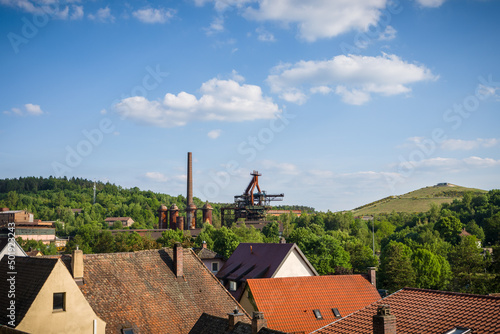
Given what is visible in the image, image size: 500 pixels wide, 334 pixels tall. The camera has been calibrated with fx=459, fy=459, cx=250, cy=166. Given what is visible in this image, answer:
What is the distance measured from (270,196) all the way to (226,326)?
90.7 metres

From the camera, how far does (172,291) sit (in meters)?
25.3

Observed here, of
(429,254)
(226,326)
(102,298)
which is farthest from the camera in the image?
(429,254)

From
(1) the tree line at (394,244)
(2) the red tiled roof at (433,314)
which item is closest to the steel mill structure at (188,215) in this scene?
(1) the tree line at (394,244)

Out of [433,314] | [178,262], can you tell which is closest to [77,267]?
[178,262]

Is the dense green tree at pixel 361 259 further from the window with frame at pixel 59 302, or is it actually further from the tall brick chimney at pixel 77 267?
the window with frame at pixel 59 302

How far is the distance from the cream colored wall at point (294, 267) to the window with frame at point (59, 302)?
2082 centimetres

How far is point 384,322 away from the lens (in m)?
13.8

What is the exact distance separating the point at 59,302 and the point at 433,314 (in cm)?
1548

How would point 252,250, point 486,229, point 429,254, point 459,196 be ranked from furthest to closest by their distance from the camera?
1. point 459,196
2. point 486,229
3. point 429,254
4. point 252,250

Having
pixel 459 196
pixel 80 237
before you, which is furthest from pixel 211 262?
pixel 459 196

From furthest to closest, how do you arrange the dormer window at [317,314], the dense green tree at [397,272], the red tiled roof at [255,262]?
the dense green tree at [397,272], the red tiled roof at [255,262], the dormer window at [317,314]

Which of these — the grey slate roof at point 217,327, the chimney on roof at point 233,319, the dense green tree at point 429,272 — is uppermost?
the chimney on roof at point 233,319

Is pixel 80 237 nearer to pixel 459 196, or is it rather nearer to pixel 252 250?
pixel 252 250

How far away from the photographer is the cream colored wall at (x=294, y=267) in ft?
127
